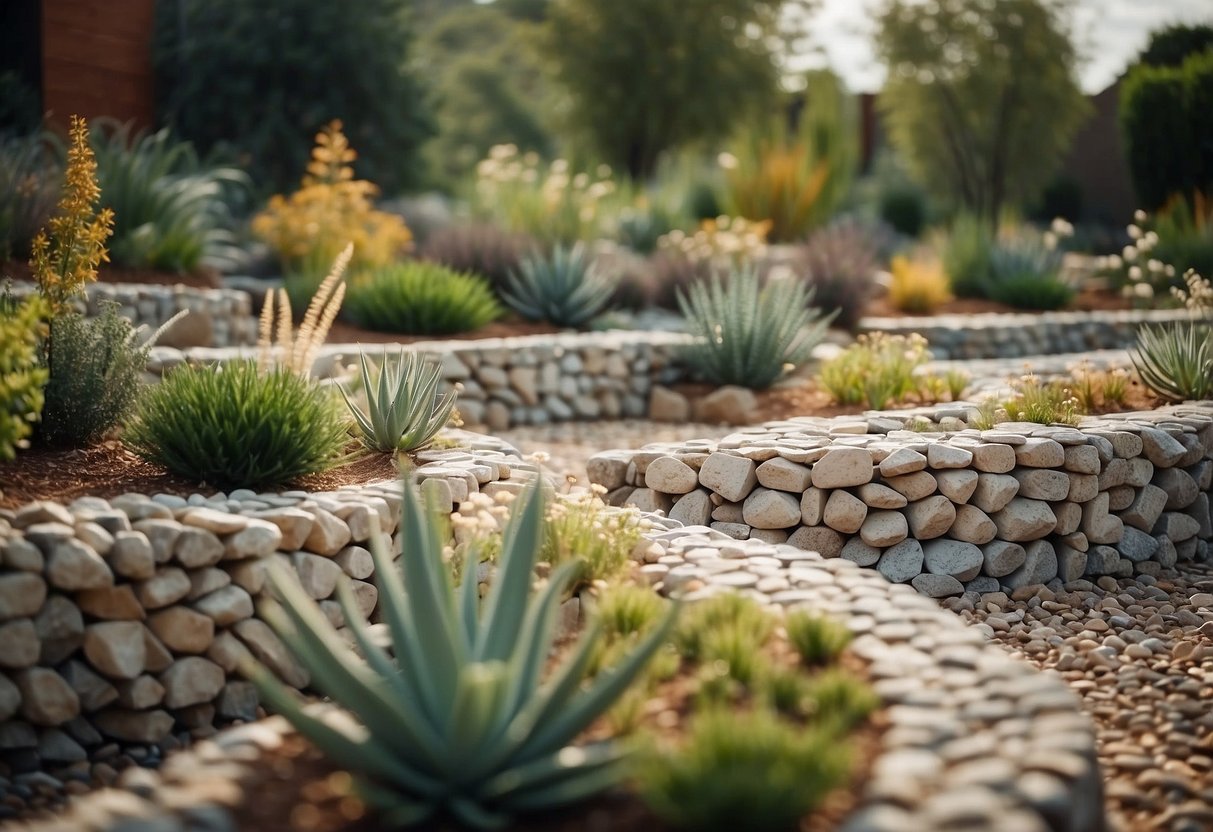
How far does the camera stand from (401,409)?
4.94 meters

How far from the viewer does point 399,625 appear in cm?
279

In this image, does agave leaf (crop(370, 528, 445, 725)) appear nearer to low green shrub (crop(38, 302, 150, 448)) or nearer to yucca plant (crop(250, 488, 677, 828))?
yucca plant (crop(250, 488, 677, 828))

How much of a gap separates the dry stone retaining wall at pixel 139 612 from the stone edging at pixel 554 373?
135 inches

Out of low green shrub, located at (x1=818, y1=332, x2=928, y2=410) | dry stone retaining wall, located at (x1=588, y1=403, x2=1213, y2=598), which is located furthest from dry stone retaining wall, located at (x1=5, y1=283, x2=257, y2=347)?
low green shrub, located at (x1=818, y1=332, x2=928, y2=410)

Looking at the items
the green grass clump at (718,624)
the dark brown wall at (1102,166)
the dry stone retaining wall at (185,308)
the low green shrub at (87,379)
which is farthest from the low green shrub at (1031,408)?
the dark brown wall at (1102,166)

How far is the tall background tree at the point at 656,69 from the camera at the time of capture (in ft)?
62.8

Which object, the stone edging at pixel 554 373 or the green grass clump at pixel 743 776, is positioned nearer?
the green grass clump at pixel 743 776

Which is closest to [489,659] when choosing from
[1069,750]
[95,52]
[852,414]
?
[1069,750]

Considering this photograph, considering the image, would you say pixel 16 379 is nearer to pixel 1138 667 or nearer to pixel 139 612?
pixel 139 612

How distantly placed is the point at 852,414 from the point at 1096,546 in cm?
181

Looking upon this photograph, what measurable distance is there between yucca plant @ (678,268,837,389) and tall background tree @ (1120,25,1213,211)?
6.91 m

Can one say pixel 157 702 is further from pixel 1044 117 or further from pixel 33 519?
pixel 1044 117

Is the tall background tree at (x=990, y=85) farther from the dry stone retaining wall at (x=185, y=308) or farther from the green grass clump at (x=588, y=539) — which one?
the green grass clump at (x=588, y=539)

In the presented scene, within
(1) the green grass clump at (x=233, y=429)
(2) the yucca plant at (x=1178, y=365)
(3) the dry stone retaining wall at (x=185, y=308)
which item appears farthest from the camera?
(3) the dry stone retaining wall at (x=185, y=308)
